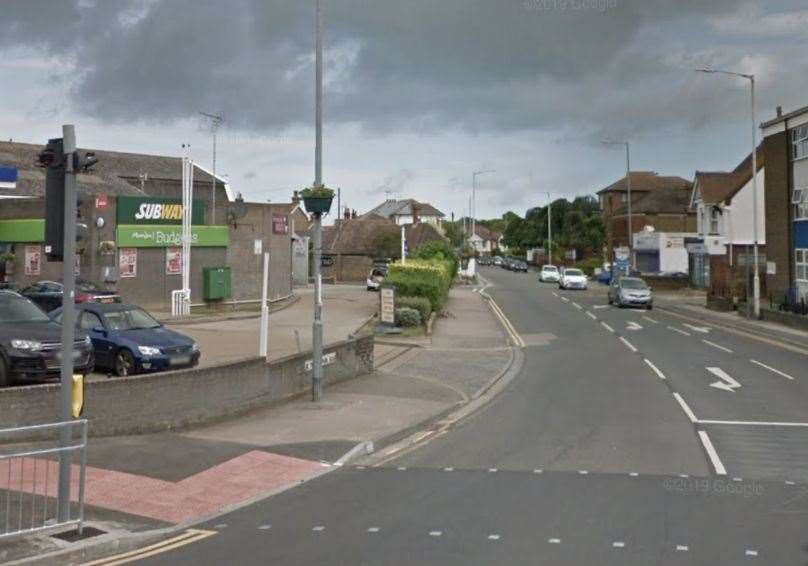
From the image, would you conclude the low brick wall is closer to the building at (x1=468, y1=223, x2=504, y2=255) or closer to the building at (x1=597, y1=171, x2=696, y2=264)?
the building at (x1=597, y1=171, x2=696, y2=264)

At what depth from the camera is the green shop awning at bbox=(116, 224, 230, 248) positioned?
118 ft

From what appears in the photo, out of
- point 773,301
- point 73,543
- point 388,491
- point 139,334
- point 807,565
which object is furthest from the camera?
point 773,301

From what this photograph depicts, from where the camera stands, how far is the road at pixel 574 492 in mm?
7910

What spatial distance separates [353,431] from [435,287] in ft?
70.0

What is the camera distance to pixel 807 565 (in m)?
7.40

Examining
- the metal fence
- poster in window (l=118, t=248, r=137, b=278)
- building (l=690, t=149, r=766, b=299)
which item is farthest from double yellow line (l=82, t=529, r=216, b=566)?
building (l=690, t=149, r=766, b=299)

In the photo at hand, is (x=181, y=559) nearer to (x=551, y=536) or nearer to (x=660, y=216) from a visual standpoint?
(x=551, y=536)

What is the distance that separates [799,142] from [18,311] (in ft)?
123

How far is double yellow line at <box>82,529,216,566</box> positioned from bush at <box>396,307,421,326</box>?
74.4 feet

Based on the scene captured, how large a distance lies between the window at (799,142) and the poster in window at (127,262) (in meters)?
30.4

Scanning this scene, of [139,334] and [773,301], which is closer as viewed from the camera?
[139,334]

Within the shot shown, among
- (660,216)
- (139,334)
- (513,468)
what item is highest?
(660,216)

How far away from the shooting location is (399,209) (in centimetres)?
13900

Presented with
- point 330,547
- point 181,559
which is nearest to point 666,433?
point 330,547
